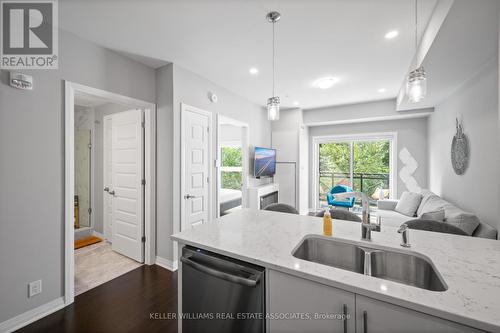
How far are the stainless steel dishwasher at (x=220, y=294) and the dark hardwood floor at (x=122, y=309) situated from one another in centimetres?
75

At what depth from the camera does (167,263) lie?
2812 mm

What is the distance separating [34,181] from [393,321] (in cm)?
269

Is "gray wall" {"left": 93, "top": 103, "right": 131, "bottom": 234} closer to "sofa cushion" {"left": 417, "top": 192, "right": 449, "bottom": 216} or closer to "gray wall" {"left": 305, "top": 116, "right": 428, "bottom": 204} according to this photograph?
"sofa cushion" {"left": 417, "top": 192, "right": 449, "bottom": 216}

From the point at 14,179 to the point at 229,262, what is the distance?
6.46 ft

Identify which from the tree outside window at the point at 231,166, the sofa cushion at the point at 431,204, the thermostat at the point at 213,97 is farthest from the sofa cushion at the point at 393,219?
the tree outside window at the point at 231,166

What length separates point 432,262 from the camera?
107 centimetres

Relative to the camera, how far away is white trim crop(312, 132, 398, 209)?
512 centimetres

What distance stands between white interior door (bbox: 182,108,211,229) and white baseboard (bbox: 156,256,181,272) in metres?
0.45

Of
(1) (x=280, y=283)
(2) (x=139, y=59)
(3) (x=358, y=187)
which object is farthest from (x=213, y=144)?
(3) (x=358, y=187)

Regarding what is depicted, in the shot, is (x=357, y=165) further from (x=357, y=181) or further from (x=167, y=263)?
(x=167, y=263)

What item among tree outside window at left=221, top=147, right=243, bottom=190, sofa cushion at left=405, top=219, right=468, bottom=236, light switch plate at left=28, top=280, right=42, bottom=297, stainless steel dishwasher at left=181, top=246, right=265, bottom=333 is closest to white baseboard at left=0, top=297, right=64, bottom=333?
light switch plate at left=28, top=280, right=42, bottom=297

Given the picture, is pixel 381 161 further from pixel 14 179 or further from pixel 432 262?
pixel 14 179

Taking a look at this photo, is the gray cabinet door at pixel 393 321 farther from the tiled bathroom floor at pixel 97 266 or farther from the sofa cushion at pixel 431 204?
→ the sofa cushion at pixel 431 204

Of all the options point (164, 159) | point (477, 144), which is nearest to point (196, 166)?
point (164, 159)
